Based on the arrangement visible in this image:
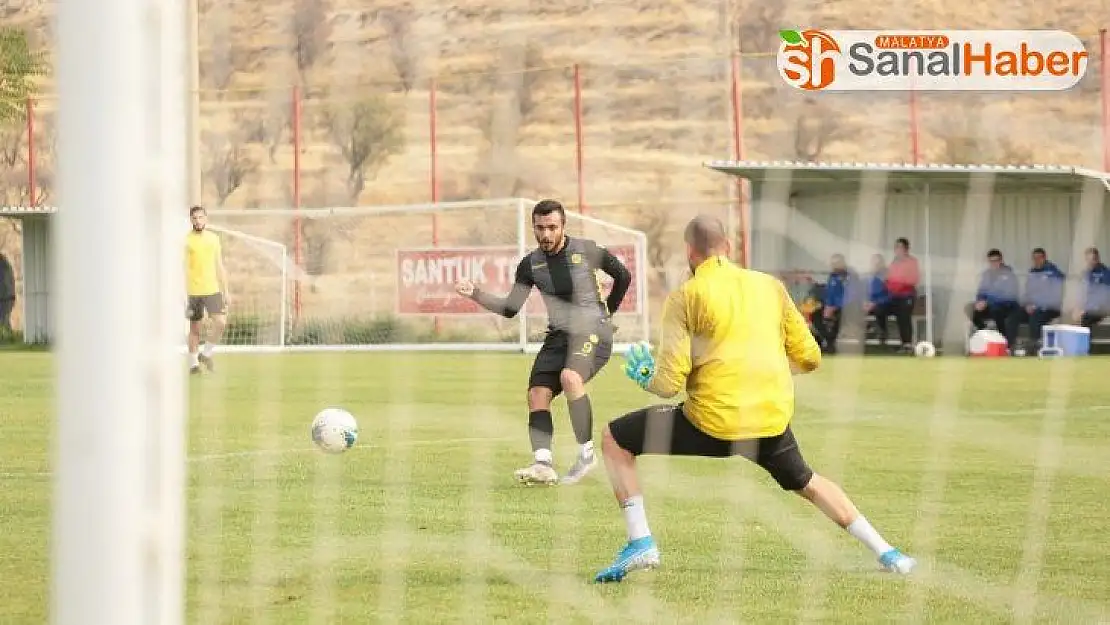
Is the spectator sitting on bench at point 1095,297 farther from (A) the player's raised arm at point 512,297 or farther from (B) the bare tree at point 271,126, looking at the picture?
(B) the bare tree at point 271,126

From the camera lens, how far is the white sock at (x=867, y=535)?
7.22m

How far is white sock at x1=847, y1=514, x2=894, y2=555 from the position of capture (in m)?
7.22

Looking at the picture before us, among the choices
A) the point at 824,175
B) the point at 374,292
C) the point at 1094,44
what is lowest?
the point at 374,292

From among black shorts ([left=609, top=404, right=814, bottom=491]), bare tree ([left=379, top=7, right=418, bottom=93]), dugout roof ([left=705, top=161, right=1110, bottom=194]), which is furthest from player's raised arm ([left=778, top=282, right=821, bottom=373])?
bare tree ([left=379, top=7, right=418, bottom=93])

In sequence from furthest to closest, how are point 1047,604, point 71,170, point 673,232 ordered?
point 673,232 < point 1047,604 < point 71,170

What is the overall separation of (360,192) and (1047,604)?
48.8 m

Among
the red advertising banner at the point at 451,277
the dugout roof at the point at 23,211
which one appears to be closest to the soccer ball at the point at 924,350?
the red advertising banner at the point at 451,277

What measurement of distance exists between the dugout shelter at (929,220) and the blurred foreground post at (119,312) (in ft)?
74.6

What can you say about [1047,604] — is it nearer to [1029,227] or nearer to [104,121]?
[104,121]

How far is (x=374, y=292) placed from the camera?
31656mm

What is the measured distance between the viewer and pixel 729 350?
Result: 7051mm

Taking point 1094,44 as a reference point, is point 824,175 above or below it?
below

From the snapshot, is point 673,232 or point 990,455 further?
point 673,232

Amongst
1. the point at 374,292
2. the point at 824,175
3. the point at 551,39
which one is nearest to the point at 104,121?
the point at 824,175
